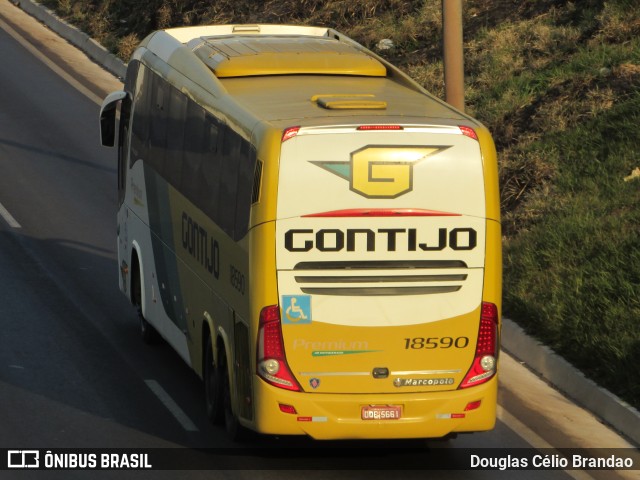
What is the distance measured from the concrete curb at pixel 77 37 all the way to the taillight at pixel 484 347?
66.6 feet

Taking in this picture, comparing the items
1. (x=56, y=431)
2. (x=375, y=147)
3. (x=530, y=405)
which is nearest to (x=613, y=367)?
(x=530, y=405)

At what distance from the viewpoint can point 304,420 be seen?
12312mm

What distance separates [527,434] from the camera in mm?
14133

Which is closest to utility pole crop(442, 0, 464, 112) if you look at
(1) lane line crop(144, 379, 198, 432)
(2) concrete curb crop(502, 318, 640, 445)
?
(2) concrete curb crop(502, 318, 640, 445)

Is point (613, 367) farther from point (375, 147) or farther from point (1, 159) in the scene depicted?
point (1, 159)

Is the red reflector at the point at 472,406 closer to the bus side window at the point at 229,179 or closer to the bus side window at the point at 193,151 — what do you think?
the bus side window at the point at 229,179

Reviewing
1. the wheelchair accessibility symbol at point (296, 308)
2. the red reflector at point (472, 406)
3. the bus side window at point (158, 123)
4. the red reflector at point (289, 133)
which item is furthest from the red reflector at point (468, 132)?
the bus side window at point (158, 123)

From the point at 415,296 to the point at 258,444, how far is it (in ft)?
7.70

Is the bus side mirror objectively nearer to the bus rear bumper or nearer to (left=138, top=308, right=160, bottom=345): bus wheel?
(left=138, top=308, right=160, bottom=345): bus wheel

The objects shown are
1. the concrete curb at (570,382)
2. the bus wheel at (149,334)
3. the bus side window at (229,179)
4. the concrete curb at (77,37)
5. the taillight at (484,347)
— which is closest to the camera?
the taillight at (484,347)

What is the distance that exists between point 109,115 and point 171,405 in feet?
14.4

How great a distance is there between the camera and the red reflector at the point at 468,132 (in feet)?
40.3

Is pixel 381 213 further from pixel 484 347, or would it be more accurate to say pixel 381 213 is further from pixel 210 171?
pixel 210 171

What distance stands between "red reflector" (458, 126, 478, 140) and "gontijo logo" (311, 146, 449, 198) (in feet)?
1.43
